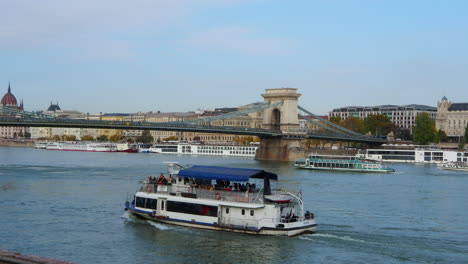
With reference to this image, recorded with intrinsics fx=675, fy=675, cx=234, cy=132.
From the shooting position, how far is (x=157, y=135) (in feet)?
503

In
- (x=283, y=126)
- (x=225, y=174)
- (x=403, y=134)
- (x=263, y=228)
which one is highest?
(x=403, y=134)

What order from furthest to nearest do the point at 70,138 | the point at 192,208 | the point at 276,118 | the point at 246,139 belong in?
the point at 70,138 → the point at 246,139 → the point at 276,118 → the point at 192,208

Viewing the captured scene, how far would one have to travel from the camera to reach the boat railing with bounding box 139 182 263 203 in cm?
2239

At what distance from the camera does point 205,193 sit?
23.3 metres

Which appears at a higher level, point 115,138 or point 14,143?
point 115,138

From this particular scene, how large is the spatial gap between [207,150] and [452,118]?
56465 millimetres

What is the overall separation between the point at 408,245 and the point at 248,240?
505 cm

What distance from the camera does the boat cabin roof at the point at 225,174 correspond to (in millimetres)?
22766

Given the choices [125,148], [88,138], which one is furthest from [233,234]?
[88,138]

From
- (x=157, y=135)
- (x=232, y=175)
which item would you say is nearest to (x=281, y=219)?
(x=232, y=175)

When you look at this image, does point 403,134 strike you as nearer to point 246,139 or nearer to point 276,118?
point 246,139

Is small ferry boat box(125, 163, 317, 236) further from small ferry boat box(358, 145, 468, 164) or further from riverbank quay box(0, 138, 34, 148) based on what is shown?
riverbank quay box(0, 138, 34, 148)

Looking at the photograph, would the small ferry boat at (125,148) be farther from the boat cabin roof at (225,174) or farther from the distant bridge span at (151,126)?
the boat cabin roof at (225,174)

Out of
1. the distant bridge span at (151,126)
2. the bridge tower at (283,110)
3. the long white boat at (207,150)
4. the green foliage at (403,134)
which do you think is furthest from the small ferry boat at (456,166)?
the green foliage at (403,134)
